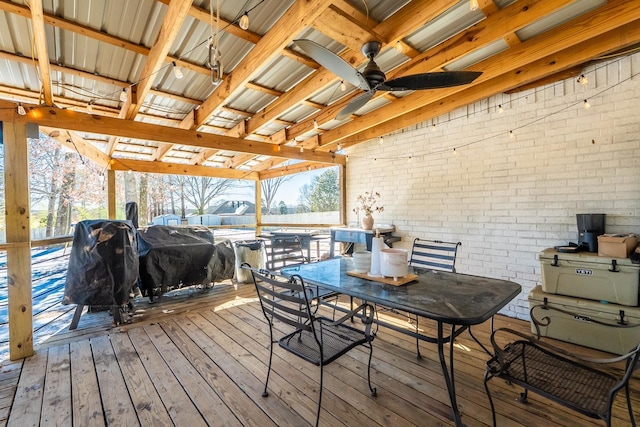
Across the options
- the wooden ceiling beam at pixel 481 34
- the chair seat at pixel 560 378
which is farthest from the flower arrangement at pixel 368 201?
the chair seat at pixel 560 378

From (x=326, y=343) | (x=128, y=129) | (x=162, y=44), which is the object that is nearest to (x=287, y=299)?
(x=326, y=343)

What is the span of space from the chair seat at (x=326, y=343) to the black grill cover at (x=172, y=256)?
105 inches

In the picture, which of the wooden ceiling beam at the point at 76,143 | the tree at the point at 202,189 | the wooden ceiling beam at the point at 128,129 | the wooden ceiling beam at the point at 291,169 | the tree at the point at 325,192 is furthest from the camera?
the tree at the point at 202,189

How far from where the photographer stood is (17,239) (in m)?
2.65

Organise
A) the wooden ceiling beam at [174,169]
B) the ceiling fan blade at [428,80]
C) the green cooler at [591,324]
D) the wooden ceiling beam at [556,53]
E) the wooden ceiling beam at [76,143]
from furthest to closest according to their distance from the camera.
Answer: the wooden ceiling beam at [174,169], the wooden ceiling beam at [76,143], the green cooler at [591,324], the wooden ceiling beam at [556,53], the ceiling fan blade at [428,80]

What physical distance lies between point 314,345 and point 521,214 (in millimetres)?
3152

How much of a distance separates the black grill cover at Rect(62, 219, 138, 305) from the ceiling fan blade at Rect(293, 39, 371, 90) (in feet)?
9.50

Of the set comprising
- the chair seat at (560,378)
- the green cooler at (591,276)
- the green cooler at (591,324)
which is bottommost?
the green cooler at (591,324)

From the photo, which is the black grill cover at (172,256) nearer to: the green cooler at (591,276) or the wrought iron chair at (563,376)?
the wrought iron chair at (563,376)

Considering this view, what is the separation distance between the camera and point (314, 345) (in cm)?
194

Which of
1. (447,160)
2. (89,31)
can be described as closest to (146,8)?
(89,31)

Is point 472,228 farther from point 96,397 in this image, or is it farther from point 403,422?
point 96,397

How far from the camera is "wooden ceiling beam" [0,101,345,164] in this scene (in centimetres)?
278

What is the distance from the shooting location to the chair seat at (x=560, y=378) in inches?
52.2
